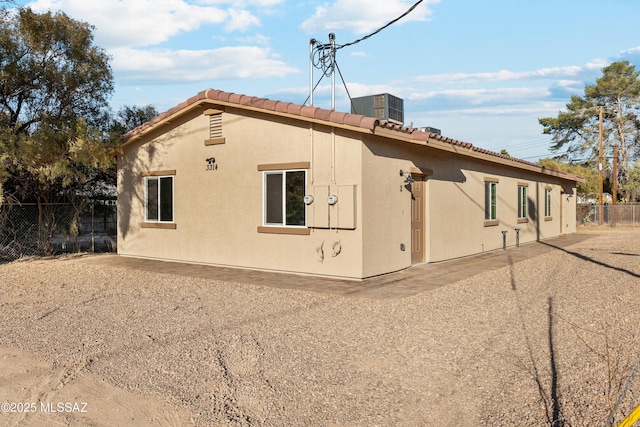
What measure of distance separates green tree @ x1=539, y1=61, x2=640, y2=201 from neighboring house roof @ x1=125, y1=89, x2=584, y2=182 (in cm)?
3609

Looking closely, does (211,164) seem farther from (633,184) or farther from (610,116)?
(610,116)

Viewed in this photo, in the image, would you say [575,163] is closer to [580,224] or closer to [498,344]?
[580,224]

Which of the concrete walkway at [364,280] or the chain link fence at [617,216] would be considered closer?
the concrete walkway at [364,280]

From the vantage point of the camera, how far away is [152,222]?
45.6 feet

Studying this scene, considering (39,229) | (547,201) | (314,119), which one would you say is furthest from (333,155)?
(547,201)

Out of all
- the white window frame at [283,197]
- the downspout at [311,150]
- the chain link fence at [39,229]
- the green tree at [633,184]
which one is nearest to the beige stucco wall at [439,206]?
the downspout at [311,150]

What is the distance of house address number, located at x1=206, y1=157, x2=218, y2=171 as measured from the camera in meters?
12.5

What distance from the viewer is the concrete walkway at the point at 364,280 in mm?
9277

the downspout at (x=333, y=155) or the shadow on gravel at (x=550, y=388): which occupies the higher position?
the downspout at (x=333, y=155)

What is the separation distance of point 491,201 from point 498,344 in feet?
37.4

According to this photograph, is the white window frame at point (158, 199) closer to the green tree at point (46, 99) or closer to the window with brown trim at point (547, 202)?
the green tree at point (46, 99)

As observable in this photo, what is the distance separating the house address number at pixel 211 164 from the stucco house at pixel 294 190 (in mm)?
37

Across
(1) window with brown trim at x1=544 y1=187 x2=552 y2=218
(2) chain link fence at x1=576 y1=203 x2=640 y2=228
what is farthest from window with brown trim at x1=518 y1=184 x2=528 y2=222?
(2) chain link fence at x1=576 y1=203 x2=640 y2=228

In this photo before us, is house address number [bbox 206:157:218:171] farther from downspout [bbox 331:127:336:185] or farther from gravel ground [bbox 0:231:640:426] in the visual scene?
gravel ground [bbox 0:231:640:426]
